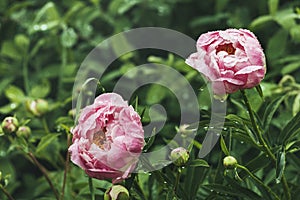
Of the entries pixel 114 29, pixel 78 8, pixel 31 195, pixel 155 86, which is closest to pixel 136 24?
pixel 114 29

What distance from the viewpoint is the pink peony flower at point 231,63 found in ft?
2.70

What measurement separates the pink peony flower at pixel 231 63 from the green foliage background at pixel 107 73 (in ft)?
0.83

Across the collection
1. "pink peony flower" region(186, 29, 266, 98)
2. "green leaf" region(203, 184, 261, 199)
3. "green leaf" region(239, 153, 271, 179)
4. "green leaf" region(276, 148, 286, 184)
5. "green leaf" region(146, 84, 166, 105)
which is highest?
"pink peony flower" region(186, 29, 266, 98)

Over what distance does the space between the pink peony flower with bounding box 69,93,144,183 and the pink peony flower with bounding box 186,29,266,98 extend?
0.38 ft

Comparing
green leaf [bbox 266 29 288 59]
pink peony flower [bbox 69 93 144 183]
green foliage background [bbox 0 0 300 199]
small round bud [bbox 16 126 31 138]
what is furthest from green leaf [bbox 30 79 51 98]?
pink peony flower [bbox 69 93 144 183]

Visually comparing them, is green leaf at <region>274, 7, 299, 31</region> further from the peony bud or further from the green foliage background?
A: the peony bud

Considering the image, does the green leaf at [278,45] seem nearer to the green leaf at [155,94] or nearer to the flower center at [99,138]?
the green leaf at [155,94]

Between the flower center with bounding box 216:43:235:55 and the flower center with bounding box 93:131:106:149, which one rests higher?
the flower center with bounding box 216:43:235:55

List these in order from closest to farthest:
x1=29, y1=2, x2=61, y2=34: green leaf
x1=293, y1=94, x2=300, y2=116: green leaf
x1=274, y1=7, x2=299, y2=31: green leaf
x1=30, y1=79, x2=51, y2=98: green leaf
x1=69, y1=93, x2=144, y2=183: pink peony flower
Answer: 1. x1=69, y1=93, x2=144, y2=183: pink peony flower
2. x1=293, y1=94, x2=300, y2=116: green leaf
3. x1=274, y1=7, x2=299, y2=31: green leaf
4. x1=30, y1=79, x2=51, y2=98: green leaf
5. x1=29, y1=2, x2=61, y2=34: green leaf

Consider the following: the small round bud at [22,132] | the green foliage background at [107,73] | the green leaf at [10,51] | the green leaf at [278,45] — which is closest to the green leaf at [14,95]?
the green foliage background at [107,73]

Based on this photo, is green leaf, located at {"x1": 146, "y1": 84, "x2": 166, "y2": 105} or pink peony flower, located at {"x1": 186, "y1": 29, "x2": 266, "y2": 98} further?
green leaf, located at {"x1": 146, "y1": 84, "x2": 166, "y2": 105}

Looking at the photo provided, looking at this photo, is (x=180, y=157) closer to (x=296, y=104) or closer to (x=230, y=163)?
(x=230, y=163)

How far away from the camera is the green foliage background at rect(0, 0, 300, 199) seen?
1.22 m

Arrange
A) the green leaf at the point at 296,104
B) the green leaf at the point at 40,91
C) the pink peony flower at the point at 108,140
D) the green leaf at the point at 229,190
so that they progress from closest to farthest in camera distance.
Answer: the pink peony flower at the point at 108,140
the green leaf at the point at 229,190
the green leaf at the point at 296,104
the green leaf at the point at 40,91
